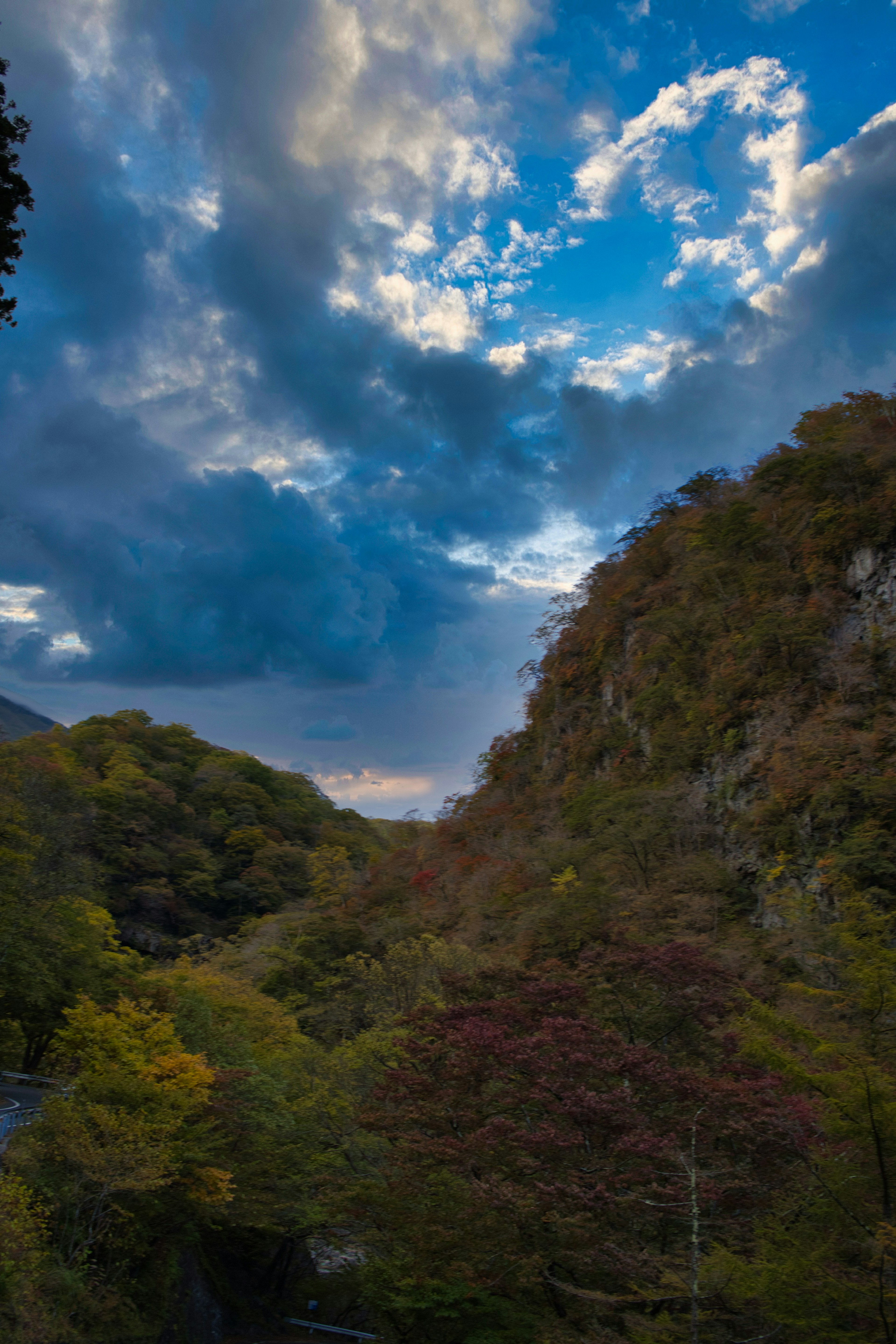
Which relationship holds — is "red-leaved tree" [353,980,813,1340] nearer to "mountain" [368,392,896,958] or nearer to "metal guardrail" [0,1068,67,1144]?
"metal guardrail" [0,1068,67,1144]

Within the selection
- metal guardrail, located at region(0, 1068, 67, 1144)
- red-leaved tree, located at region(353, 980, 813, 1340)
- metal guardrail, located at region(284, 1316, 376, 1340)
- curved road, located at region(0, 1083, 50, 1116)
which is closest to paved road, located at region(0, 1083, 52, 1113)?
curved road, located at region(0, 1083, 50, 1116)

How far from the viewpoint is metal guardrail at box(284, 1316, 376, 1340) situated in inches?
797

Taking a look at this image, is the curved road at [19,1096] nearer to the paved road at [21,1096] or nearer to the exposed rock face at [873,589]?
the paved road at [21,1096]

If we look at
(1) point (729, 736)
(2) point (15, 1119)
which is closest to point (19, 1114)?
(2) point (15, 1119)

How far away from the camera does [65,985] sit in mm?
23312

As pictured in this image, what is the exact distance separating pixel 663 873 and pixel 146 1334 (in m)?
20.4

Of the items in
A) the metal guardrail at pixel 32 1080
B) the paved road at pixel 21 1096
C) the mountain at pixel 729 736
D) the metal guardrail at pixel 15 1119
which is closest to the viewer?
the metal guardrail at pixel 15 1119

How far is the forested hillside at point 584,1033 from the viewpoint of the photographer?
36.2 ft

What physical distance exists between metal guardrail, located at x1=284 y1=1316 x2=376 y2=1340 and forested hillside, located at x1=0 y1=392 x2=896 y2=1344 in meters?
0.82

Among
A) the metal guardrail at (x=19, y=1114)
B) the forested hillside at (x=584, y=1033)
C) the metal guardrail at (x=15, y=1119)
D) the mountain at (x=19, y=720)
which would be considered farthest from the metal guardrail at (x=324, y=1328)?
the mountain at (x=19, y=720)

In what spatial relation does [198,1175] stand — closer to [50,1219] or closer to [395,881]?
[50,1219]

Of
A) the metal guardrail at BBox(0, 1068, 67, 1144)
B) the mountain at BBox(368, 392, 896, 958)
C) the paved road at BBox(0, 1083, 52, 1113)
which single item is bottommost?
the paved road at BBox(0, 1083, 52, 1113)

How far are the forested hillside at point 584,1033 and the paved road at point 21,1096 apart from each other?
1005 mm

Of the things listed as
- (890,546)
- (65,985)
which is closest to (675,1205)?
(65,985)
